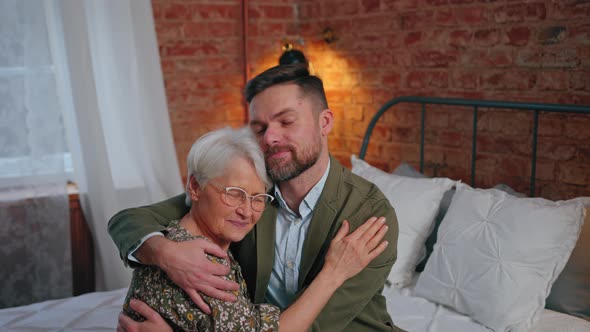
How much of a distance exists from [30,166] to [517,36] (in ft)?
7.55

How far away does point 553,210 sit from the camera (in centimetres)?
219

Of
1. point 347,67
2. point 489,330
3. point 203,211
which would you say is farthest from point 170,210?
point 347,67

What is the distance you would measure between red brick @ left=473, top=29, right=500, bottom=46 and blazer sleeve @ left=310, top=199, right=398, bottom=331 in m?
1.41

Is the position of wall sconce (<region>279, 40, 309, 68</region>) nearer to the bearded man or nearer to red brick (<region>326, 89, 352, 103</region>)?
red brick (<region>326, 89, 352, 103</region>)

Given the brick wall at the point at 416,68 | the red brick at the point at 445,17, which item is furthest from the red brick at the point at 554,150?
the red brick at the point at 445,17

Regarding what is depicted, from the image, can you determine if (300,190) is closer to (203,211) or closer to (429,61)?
(203,211)

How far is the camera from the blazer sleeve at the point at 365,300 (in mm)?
1689

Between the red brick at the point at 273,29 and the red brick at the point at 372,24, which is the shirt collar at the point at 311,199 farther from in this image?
the red brick at the point at 273,29

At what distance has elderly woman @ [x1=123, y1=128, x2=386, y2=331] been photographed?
59.0 inches

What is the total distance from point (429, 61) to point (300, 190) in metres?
1.60

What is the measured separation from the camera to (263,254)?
5.92 ft

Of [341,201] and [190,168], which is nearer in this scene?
[190,168]

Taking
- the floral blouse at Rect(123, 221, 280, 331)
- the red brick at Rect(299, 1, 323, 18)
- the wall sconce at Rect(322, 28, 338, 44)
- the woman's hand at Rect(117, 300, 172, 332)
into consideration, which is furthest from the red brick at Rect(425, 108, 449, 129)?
the woman's hand at Rect(117, 300, 172, 332)

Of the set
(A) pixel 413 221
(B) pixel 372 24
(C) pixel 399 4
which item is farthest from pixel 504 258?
(B) pixel 372 24
